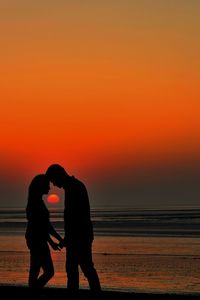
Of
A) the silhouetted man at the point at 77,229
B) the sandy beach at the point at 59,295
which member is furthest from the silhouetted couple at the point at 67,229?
the sandy beach at the point at 59,295

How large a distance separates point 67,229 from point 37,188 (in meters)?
0.73

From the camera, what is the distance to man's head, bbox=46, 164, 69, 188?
10.1 meters

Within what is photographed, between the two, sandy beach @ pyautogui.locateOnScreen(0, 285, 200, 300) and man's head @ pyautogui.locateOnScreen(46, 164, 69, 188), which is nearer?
man's head @ pyautogui.locateOnScreen(46, 164, 69, 188)

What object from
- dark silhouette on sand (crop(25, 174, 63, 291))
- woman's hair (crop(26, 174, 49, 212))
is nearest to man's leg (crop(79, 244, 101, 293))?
dark silhouette on sand (crop(25, 174, 63, 291))

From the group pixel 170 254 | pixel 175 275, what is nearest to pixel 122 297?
pixel 175 275

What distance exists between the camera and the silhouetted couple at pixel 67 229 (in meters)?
10.3

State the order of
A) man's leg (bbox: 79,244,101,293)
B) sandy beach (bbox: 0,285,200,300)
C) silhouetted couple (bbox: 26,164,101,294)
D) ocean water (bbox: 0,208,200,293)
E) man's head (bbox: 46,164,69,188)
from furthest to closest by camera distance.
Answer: ocean water (bbox: 0,208,200,293) < sandy beach (bbox: 0,285,200,300) < man's leg (bbox: 79,244,101,293) < silhouetted couple (bbox: 26,164,101,294) < man's head (bbox: 46,164,69,188)

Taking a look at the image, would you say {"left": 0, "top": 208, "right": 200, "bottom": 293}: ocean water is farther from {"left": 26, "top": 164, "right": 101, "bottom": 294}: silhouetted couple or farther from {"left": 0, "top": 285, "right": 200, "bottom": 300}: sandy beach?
{"left": 26, "top": 164, "right": 101, "bottom": 294}: silhouetted couple

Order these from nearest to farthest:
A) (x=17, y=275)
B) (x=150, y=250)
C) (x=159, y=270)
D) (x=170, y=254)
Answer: (x=17, y=275), (x=159, y=270), (x=170, y=254), (x=150, y=250)

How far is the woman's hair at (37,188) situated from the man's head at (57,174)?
0.17 metres

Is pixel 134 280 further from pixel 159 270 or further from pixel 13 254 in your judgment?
pixel 13 254

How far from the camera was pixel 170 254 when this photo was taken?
26938 millimetres

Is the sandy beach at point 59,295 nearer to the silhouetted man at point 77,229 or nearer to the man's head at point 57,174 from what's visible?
the silhouetted man at point 77,229

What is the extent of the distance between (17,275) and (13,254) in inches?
324
